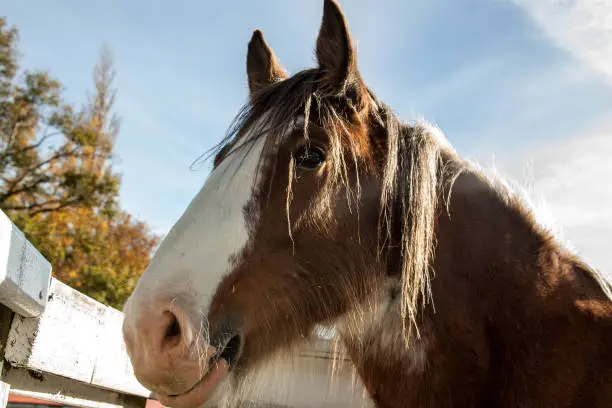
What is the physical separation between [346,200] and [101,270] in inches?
753

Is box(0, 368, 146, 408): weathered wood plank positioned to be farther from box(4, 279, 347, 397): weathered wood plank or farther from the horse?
the horse

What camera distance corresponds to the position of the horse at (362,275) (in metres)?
1.79

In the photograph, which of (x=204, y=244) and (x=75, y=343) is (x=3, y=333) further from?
(x=204, y=244)

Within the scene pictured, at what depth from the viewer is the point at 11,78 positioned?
2119 cm

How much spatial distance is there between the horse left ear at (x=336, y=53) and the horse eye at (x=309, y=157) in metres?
0.32

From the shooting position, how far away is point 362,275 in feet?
6.82

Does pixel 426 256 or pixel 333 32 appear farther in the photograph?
pixel 333 32

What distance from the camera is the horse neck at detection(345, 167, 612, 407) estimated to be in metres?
1.89

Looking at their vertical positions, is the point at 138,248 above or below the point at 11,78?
below

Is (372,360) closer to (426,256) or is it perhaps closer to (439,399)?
(439,399)

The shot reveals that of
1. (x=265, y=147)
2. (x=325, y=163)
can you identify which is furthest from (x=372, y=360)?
(x=265, y=147)

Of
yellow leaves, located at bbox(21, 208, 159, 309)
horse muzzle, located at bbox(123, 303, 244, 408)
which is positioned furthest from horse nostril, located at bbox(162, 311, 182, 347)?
yellow leaves, located at bbox(21, 208, 159, 309)

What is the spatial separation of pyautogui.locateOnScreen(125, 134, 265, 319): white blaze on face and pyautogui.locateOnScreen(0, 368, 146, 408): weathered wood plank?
540mm

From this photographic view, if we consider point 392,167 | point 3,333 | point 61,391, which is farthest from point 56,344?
point 392,167
